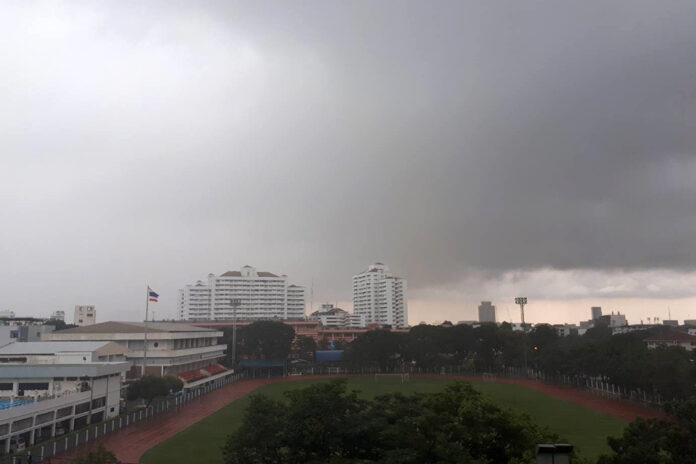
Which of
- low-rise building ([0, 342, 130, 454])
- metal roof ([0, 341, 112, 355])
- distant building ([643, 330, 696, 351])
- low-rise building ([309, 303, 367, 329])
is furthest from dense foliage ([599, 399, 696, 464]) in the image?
low-rise building ([309, 303, 367, 329])

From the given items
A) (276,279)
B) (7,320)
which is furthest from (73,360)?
(276,279)

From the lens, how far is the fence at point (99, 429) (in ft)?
98.1

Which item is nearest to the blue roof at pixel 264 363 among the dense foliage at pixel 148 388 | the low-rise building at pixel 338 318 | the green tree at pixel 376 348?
the green tree at pixel 376 348

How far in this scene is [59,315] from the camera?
18075 centimetres

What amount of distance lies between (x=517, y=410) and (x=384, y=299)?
139 meters

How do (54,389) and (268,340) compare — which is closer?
(54,389)

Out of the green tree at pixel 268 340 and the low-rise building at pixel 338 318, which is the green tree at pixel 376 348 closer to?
the green tree at pixel 268 340

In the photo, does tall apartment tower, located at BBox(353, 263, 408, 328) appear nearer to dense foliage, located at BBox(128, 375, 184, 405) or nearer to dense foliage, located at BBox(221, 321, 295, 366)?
dense foliage, located at BBox(221, 321, 295, 366)

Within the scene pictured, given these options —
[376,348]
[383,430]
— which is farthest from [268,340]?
[383,430]

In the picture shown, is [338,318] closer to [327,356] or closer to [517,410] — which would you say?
[327,356]

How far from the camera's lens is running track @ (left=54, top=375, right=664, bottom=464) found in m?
34.5

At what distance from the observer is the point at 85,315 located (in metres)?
151

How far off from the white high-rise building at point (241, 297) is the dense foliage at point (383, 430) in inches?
5427

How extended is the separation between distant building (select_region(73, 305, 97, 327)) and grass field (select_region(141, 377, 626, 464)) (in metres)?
103
